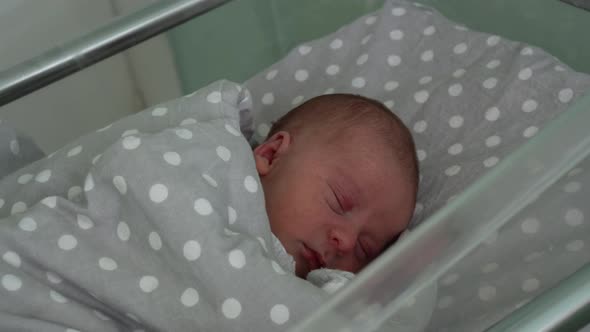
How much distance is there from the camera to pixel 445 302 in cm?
60

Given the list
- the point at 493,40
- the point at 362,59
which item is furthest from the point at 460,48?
the point at 362,59

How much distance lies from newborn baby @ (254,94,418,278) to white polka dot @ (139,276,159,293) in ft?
0.60

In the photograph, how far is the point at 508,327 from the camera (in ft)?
1.76

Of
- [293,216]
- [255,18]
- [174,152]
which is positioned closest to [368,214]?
[293,216]

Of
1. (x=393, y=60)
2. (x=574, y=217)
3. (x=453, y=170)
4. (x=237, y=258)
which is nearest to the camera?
(x=574, y=217)

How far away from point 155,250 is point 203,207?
0.06 meters

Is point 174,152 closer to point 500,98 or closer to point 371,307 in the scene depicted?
point 371,307

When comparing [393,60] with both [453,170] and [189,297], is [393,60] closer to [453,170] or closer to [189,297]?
[453,170]

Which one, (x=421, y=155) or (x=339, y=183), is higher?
(x=339, y=183)

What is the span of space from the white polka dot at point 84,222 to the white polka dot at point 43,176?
0.12m

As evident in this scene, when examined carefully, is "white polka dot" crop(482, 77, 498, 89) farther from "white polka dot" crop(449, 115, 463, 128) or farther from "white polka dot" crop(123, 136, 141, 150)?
"white polka dot" crop(123, 136, 141, 150)

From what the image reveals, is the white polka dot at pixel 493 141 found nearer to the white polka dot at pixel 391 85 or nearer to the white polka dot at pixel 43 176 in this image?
the white polka dot at pixel 391 85

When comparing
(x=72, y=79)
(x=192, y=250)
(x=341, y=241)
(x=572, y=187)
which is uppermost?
(x=572, y=187)

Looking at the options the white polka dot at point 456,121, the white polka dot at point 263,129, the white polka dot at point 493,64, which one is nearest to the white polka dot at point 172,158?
the white polka dot at point 263,129
